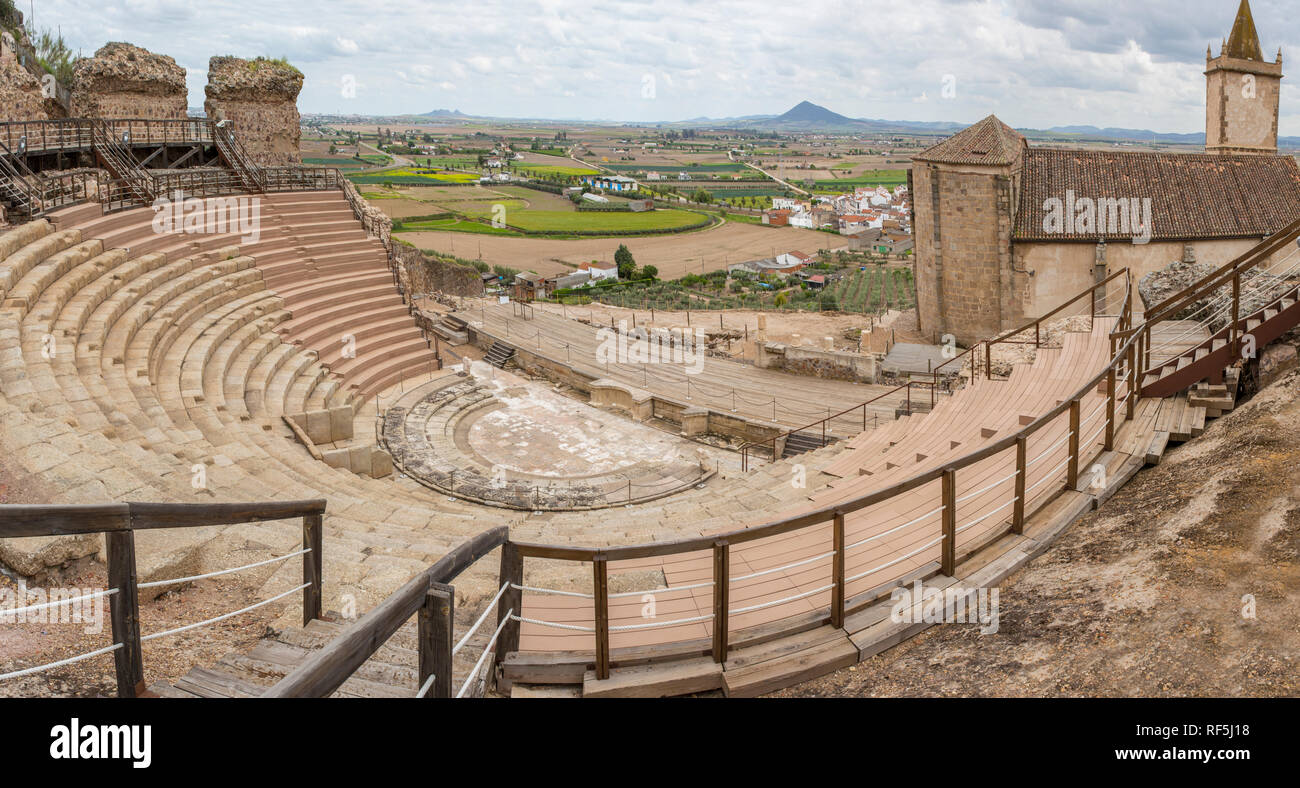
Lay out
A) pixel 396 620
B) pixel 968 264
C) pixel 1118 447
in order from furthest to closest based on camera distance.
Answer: pixel 968 264 → pixel 1118 447 → pixel 396 620

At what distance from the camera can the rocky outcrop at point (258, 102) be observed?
28.3 m

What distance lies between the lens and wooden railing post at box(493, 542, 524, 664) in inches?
183

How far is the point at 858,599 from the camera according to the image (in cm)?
551

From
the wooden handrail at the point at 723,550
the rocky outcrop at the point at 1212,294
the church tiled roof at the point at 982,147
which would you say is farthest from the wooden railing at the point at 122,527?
the church tiled roof at the point at 982,147

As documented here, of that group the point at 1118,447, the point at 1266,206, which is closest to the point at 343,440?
the point at 1118,447

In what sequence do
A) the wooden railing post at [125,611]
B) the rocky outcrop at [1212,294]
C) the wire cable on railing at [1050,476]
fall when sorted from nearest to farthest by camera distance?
the wooden railing post at [125,611], the wire cable on railing at [1050,476], the rocky outcrop at [1212,294]

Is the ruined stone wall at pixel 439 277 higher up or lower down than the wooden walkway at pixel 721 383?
higher up

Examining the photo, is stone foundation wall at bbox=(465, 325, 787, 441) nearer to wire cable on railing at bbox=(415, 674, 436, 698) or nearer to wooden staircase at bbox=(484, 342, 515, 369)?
wooden staircase at bbox=(484, 342, 515, 369)

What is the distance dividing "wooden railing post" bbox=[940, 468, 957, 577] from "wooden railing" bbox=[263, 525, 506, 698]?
267 centimetres

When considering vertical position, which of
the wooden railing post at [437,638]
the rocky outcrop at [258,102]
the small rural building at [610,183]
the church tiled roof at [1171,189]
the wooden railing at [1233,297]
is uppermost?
the small rural building at [610,183]

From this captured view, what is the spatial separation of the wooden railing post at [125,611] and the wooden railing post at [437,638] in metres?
1.17

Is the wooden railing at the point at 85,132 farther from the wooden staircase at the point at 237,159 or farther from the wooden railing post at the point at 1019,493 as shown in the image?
the wooden railing post at the point at 1019,493
